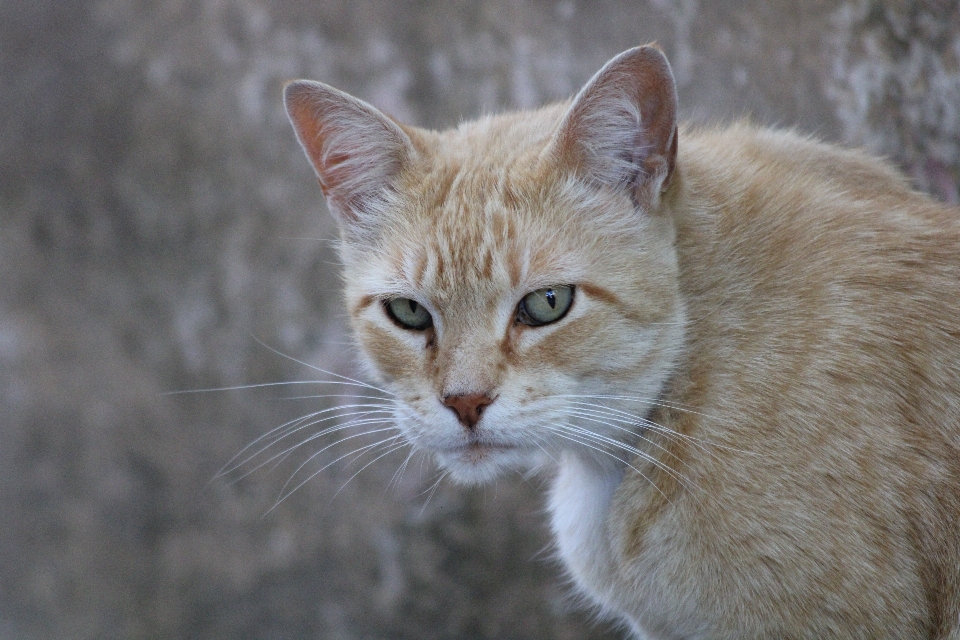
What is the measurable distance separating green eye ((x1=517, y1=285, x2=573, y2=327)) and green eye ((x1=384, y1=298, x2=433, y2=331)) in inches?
10.6

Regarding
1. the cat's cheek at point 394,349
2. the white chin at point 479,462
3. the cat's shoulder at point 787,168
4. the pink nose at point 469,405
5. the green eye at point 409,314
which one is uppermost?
the cat's shoulder at point 787,168

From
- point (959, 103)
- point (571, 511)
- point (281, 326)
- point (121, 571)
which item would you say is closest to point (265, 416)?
point (281, 326)

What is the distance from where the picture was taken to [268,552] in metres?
4.62

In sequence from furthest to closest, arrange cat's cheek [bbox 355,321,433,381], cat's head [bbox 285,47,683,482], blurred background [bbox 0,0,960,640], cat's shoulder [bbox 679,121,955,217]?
blurred background [bbox 0,0,960,640], cat's shoulder [bbox 679,121,955,217], cat's cheek [bbox 355,321,433,381], cat's head [bbox 285,47,683,482]

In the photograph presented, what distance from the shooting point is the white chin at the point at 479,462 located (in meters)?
2.37

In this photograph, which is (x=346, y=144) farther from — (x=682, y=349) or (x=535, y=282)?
(x=682, y=349)

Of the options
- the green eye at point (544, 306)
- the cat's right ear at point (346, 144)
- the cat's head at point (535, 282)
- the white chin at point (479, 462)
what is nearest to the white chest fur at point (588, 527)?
the cat's head at point (535, 282)

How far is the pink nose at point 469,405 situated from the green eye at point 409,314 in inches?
11.0

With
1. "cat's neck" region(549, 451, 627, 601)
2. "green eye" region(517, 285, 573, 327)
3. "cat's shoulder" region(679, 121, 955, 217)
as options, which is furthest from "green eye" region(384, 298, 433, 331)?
"cat's shoulder" region(679, 121, 955, 217)

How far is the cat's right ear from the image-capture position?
254 cm

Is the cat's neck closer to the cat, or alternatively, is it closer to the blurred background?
the cat

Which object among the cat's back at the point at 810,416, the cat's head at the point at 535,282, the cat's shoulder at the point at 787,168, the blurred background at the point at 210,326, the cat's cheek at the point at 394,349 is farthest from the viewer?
the blurred background at the point at 210,326

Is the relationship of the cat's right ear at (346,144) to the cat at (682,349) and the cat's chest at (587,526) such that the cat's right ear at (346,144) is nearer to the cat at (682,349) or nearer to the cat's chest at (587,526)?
the cat at (682,349)

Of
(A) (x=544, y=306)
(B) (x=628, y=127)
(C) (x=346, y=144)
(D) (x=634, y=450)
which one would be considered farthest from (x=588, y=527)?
(C) (x=346, y=144)
